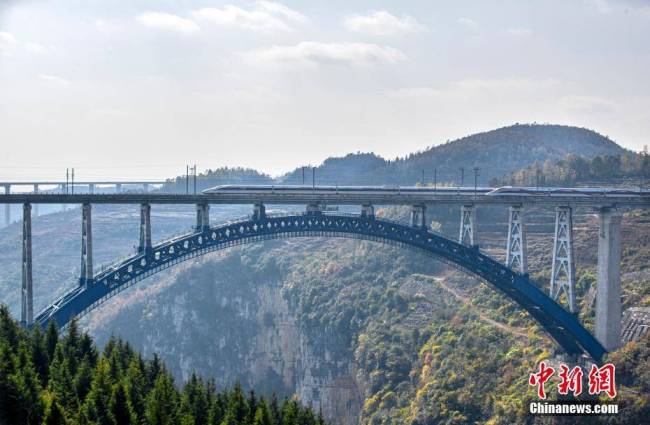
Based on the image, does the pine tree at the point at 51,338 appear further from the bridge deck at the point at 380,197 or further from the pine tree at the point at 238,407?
the bridge deck at the point at 380,197

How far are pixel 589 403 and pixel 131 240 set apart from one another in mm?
120404

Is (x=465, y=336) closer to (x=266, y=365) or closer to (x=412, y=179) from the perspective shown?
(x=266, y=365)

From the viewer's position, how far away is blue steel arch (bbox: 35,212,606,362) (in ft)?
238

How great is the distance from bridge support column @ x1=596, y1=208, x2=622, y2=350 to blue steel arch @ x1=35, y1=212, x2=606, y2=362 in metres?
1.15

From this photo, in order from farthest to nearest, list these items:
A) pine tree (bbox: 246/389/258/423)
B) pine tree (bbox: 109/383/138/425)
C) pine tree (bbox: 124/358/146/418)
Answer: pine tree (bbox: 246/389/258/423) → pine tree (bbox: 124/358/146/418) → pine tree (bbox: 109/383/138/425)

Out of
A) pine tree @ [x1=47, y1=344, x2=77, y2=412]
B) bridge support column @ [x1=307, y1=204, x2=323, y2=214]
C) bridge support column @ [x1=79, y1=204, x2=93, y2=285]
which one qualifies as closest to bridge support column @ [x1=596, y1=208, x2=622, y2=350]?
bridge support column @ [x1=307, y1=204, x2=323, y2=214]

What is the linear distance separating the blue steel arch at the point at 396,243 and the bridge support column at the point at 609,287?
115 cm

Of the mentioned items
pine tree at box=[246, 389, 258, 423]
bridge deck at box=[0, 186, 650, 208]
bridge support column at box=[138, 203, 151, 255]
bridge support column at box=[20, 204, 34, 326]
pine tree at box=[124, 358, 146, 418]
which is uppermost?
bridge deck at box=[0, 186, 650, 208]

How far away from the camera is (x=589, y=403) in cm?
6606

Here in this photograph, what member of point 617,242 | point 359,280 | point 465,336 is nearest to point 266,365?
point 359,280

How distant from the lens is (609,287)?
72625 mm

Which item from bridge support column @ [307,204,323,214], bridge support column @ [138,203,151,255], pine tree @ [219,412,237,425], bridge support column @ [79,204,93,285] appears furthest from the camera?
bridge support column @ [307,204,323,214]

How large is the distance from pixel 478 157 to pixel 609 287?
274 feet

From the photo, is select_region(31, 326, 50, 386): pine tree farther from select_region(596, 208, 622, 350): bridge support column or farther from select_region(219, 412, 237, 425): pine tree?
select_region(596, 208, 622, 350): bridge support column
